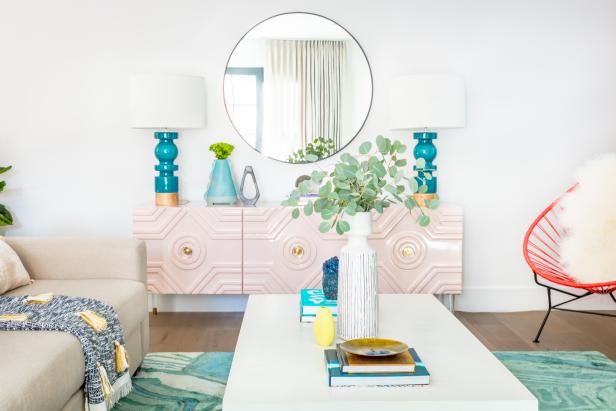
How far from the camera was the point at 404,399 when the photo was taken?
60.4 inches

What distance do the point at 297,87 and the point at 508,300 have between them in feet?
5.92

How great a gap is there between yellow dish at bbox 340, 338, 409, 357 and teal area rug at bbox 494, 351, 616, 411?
0.98 metres

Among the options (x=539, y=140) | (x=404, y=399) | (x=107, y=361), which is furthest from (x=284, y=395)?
(x=539, y=140)

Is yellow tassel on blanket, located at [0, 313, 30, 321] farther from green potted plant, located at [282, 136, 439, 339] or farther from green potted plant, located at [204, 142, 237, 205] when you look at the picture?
green potted plant, located at [204, 142, 237, 205]

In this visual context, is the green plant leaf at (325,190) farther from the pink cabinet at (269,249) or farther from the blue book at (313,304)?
the pink cabinet at (269,249)

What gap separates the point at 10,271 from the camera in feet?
8.34

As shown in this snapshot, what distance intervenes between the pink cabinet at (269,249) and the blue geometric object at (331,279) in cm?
130

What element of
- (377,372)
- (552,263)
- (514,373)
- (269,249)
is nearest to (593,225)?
(552,263)

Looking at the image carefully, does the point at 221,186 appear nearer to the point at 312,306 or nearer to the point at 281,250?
the point at 281,250

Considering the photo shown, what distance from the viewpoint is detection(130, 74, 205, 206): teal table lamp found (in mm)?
3533

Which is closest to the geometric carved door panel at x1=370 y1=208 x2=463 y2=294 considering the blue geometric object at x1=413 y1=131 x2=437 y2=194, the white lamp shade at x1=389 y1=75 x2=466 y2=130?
the blue geometric object at x1=413 y1=131 x2=437 y2=194

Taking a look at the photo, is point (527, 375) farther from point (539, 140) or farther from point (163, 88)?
point (163, 88)

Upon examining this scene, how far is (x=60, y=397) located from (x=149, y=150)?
2.32 metres

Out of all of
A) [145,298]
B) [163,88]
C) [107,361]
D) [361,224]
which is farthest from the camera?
[163,88]
